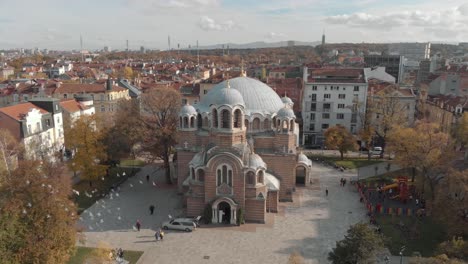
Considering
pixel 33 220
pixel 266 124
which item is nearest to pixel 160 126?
pixel 266 124

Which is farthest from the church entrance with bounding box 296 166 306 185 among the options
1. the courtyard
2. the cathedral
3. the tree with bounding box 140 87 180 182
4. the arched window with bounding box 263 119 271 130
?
the tree with bounding box 140 87 180 182

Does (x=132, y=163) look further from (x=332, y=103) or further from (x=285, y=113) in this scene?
(x=332, y=103)

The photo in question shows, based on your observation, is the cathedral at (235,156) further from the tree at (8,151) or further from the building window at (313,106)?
the building window at (313,106)

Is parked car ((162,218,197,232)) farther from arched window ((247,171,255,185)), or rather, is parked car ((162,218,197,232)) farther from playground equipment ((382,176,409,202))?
playground equipment ((382,176,409,202))

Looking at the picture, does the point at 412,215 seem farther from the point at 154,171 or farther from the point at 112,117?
the point at 112,117

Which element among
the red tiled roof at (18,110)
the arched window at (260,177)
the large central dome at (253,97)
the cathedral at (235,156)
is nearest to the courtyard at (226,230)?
the cathedral at (235,156)

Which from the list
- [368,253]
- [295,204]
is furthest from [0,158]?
[368,253]

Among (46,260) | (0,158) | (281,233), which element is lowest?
(281,233)
